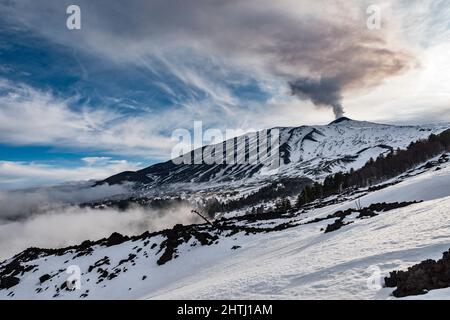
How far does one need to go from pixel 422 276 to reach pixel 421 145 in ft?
483

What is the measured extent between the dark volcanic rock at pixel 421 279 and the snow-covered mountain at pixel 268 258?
1.43 ft

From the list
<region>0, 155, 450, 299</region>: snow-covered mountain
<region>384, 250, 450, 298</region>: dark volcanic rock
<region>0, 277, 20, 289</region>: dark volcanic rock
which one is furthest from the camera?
<region>0, 277, 20, 289</region>: dark volcanic rock

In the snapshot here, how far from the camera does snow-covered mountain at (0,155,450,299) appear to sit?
1343 cm

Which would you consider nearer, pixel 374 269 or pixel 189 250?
pixel 374 269

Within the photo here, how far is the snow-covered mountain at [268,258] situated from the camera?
13.4m

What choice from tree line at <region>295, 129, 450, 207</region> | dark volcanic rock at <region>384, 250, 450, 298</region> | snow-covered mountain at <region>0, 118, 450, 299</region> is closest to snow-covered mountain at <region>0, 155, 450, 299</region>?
snow-covered mountain at <region>0, 118, 450, 299</region>

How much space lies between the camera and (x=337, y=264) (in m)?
14.9

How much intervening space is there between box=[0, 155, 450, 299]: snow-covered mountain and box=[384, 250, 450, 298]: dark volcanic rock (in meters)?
0.44
